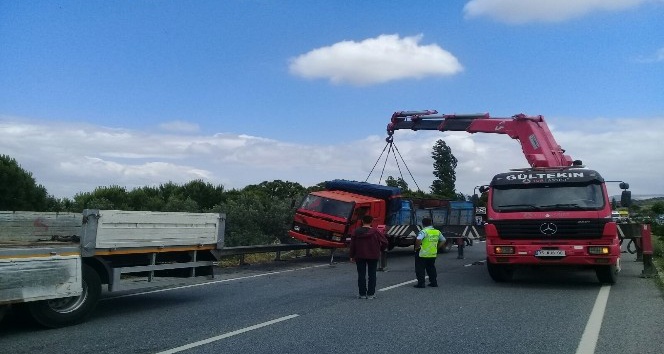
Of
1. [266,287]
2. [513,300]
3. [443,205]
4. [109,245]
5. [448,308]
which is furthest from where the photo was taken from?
[443,205]

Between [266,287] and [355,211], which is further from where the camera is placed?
[355,211]

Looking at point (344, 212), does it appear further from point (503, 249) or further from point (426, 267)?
point (503, 249)

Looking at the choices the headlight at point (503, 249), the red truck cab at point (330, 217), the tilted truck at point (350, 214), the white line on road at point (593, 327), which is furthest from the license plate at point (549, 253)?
the red truck cab at point (330, 217)

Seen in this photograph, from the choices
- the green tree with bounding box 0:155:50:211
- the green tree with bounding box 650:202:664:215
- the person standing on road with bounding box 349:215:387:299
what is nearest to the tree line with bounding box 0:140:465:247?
the green tree with bounding box 0:155:50:211

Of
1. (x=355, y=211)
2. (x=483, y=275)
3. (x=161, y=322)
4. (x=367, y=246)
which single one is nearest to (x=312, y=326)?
(x=161, y=322)

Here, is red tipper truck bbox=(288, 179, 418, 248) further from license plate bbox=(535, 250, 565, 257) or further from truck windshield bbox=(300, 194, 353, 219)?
license plate bbox=(535, 250, 565, 257)

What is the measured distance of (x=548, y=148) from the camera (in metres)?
17.3

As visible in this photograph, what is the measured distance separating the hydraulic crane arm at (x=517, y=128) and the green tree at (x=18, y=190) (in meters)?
17.5

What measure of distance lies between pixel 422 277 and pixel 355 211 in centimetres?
693

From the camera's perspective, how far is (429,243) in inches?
509

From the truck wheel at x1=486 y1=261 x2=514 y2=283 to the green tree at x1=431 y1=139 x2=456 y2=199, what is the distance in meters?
50.8

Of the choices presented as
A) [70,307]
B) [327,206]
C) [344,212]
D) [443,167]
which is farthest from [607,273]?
[443,167]

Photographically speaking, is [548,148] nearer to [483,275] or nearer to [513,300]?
[483,275]

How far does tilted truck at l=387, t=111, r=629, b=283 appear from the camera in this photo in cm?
1202
